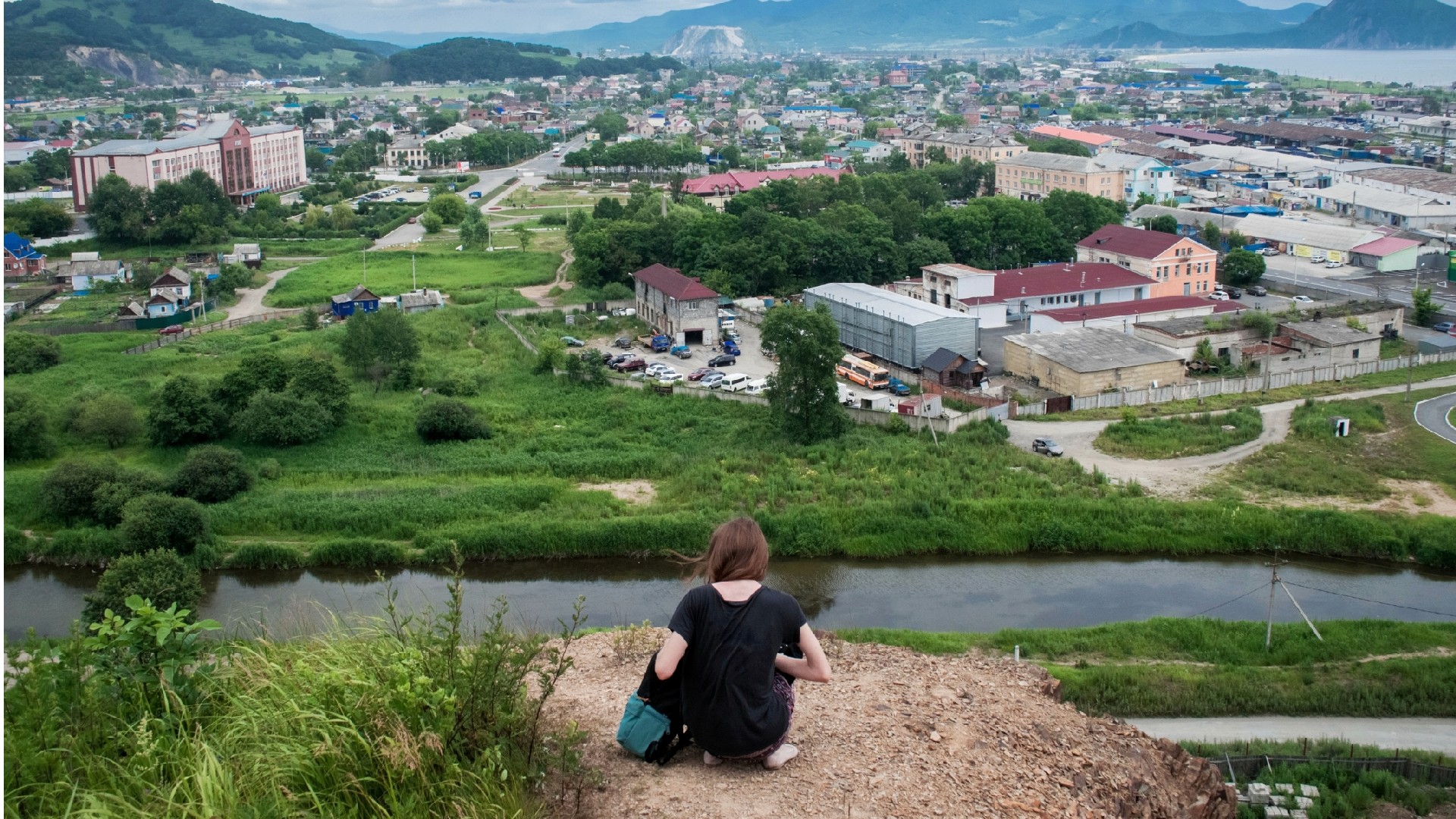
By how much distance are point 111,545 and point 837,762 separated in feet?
27.2

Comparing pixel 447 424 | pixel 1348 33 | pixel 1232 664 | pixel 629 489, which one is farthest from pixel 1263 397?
pixel 1348 33

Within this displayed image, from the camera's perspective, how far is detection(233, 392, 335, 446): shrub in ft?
37.1

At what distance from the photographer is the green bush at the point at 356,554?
934 cm

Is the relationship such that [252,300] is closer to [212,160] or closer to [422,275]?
[422,275]

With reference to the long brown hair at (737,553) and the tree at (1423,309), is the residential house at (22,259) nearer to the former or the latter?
the long brown hair at (737,553)

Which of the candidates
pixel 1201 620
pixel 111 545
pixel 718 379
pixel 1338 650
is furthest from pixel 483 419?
pixel 1338 650

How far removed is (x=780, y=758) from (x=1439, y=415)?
11.9 meters

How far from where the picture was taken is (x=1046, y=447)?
36.6 feet

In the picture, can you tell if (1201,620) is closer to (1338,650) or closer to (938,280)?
(1338,650)

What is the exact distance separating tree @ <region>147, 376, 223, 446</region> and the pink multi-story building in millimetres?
15792

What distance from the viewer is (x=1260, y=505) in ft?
32.4

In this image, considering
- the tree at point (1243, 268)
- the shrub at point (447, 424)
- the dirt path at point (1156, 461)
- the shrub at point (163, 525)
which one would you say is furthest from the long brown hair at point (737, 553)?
the tree at point (1243, 268)

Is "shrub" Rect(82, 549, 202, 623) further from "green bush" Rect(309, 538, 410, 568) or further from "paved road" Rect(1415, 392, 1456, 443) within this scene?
"paved road" Rect(1415, 392, 1456, 443)

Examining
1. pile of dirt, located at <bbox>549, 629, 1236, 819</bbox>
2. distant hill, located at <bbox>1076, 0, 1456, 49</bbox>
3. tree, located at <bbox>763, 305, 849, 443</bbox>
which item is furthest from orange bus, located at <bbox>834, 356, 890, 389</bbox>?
distant hill, located at <bbox>1076, 0, 1456, 49</bbox>
